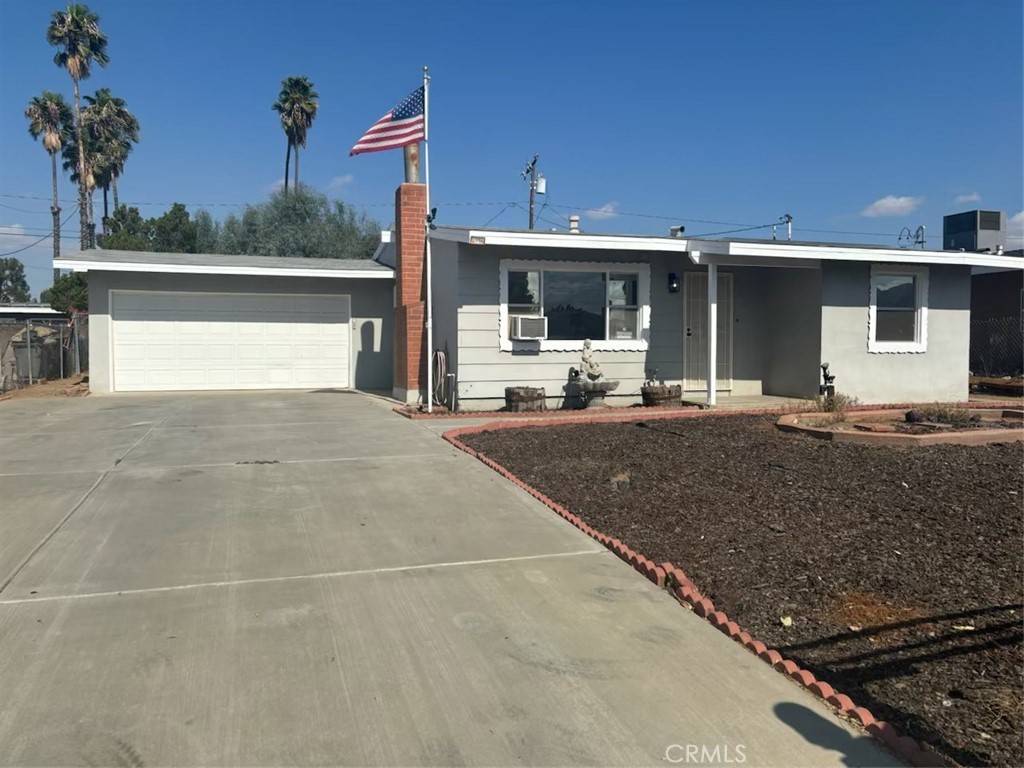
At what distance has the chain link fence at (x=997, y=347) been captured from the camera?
19.8 meters

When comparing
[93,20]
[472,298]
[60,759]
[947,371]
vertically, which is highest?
[93,20]

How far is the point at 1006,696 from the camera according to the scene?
3.23 meters

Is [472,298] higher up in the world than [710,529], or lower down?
higher up

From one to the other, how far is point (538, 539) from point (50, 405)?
1245 cm

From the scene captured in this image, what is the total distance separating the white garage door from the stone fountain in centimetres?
756

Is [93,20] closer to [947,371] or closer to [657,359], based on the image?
[657,359]

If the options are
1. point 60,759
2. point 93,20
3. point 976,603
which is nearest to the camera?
point 60,759

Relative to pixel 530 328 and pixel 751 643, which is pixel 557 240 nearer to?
pixel 530 328

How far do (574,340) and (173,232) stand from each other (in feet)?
137

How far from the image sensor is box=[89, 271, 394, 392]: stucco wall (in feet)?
54.8

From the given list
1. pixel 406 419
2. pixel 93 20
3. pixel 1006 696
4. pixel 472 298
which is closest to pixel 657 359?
pixel 472 298

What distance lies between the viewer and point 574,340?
13.4 metres

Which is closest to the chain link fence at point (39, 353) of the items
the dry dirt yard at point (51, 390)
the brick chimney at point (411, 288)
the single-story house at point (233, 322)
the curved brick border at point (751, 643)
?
the dry dirt yard at point (51, 390)

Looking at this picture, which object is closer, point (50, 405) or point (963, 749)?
point (963, 749)
